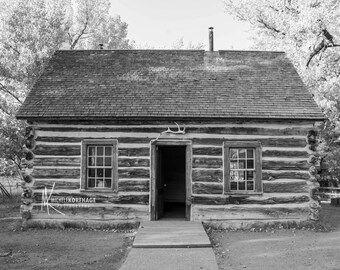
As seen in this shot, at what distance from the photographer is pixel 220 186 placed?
38.4ft

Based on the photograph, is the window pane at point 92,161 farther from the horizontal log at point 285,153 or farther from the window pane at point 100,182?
the horizontal log at point 285,153

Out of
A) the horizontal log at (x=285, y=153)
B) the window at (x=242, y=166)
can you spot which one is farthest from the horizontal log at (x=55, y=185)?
the horizontal log at (x=285, y=153)

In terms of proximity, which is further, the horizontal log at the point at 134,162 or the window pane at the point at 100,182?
the window pane at the point at 100,182

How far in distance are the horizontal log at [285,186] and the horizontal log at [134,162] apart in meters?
3.75

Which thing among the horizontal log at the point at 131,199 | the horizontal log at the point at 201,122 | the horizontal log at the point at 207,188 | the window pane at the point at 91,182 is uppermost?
the horizontal log at the point at 201,122

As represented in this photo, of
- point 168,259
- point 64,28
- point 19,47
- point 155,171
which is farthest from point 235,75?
point 64,28

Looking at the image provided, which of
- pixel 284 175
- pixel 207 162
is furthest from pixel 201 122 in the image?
pixel 284 175

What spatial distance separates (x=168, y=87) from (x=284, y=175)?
4819 mm

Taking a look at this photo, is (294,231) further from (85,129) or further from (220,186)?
(85,129)

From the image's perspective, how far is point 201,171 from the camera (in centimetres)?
1177

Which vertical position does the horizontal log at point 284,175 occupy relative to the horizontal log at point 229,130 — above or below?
below

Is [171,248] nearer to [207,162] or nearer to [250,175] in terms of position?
[207,162]

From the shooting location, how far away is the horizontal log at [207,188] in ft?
38.4

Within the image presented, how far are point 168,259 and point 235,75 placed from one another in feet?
25.6
